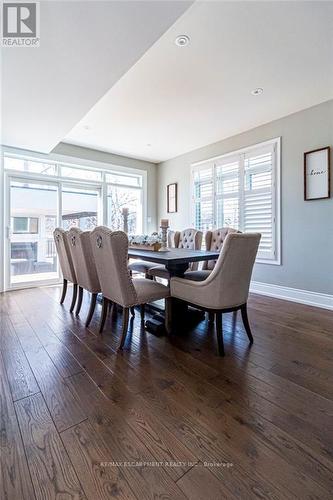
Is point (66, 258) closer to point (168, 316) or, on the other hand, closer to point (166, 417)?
point (168, 316)

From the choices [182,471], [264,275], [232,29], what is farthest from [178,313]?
[232,29]

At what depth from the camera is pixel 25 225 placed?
4.56m

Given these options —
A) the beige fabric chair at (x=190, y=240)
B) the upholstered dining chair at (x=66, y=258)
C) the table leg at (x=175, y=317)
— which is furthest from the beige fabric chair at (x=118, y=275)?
the beige fabric chair at (x=190, y=240)

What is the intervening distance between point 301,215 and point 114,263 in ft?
9.64

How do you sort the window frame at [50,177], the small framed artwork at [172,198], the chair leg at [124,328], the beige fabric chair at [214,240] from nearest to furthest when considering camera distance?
the chair leg at [124,328] < the beige fabric chair at [214,240] < the window frame at [50,177] < the small framed artwork at [172,198]

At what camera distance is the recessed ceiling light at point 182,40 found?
217 cm

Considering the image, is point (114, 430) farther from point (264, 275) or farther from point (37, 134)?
point (37, 134)

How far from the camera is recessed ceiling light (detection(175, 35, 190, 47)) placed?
217 centimetres

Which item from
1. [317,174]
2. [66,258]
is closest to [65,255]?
[66,258]

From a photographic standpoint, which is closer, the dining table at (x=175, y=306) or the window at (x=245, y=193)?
the dining table at (x=175, y=306)

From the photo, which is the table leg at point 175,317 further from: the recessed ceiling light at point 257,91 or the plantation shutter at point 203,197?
the plantation shutter at point 203,197

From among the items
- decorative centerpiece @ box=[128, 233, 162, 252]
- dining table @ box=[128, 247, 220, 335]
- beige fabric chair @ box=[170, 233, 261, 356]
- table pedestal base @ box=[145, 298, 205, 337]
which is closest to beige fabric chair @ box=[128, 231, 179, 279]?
decorative centerpiece @ box=[128, 233, 162, 252]

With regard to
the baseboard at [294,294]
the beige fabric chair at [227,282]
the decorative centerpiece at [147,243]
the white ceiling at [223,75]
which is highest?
the white ceiling at [223,75]

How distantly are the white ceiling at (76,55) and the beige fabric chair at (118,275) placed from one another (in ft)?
4.74
